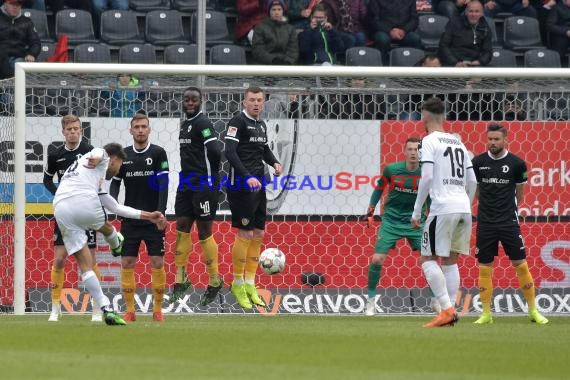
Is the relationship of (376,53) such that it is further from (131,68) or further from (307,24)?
(131,68)

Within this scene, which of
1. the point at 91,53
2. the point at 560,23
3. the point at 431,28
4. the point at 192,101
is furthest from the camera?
the point at 431,28

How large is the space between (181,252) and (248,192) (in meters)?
0.97

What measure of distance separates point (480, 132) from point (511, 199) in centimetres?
247

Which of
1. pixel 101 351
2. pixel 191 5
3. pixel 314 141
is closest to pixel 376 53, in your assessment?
pixel 191 5

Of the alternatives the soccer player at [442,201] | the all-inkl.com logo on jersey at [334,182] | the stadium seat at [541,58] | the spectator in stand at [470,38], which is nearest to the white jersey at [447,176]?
the soccer player at [442,201]

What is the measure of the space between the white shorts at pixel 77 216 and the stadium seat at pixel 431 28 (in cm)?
1031

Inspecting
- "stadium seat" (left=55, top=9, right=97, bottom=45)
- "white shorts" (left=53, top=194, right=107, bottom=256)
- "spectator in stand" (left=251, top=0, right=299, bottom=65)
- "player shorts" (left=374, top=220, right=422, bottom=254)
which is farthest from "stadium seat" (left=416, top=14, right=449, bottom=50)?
"white shorts" (left=53, top=194, right=107, bottom=256)

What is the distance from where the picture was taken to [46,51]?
60.5 feet

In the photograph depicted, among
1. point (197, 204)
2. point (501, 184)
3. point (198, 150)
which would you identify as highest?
point (198, 150)

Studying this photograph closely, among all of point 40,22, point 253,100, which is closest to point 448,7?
point 40,22

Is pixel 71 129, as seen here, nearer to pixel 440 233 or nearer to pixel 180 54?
pixel 440 233

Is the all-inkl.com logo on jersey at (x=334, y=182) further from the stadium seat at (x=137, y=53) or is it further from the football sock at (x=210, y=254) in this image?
the stadium seat at (x=137, y=53)

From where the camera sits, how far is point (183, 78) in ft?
50.9

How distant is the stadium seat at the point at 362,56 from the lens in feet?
63.1
